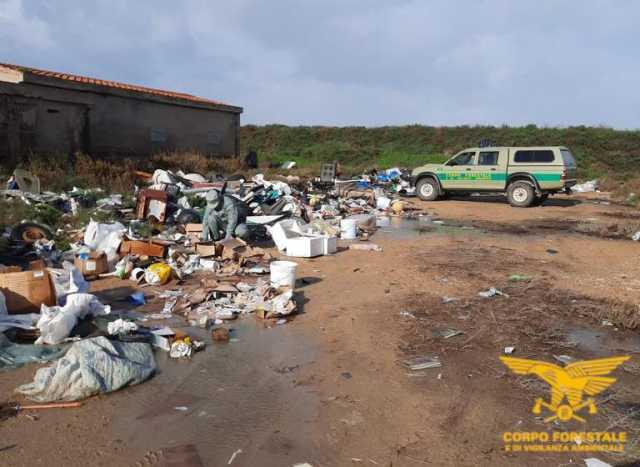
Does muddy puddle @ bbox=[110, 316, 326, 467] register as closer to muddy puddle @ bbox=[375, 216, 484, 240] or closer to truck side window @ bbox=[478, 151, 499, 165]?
muddy puddle @ bbox=[375, 216, 484, 240]

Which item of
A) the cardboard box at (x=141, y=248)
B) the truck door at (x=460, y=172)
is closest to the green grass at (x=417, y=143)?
the truck door at (x=460, y=172)

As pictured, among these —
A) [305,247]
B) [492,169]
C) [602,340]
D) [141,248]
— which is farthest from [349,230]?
[492,169]

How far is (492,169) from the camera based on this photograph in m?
16.6

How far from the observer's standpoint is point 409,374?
167 inches

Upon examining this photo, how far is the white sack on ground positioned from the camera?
3699mm

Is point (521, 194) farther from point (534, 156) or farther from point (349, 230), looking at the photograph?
point (349, 230)

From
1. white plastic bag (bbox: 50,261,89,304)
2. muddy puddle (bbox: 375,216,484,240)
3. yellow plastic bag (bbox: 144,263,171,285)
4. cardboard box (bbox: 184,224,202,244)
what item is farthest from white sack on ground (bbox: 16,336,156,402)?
muddy puddle (bbox: 375,216,484,240)

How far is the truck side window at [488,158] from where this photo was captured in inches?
652

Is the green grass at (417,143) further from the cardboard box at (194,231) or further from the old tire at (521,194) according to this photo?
the cardboard box at (194,231)

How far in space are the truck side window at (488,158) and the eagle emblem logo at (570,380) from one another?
42.1 ft

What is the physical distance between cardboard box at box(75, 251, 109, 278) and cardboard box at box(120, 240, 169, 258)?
52 centimetres

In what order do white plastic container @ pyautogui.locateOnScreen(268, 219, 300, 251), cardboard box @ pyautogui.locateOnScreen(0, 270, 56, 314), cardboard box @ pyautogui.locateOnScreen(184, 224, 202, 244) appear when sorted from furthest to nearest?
cardboard box @ pyautogui.locateOnScreen(184, 224, 202, 244) < white plastic container @ pyautogui.locateOnScreen(268, 219, 300, 251) < cardboard box @ pyautogui.locateOnScreen(0, 270, 56, 314)

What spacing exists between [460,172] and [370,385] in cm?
1447

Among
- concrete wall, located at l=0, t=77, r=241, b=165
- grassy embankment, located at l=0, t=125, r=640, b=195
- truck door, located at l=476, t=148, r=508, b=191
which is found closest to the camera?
concrete wall, located at l=0, t=77, r=241, b=165
